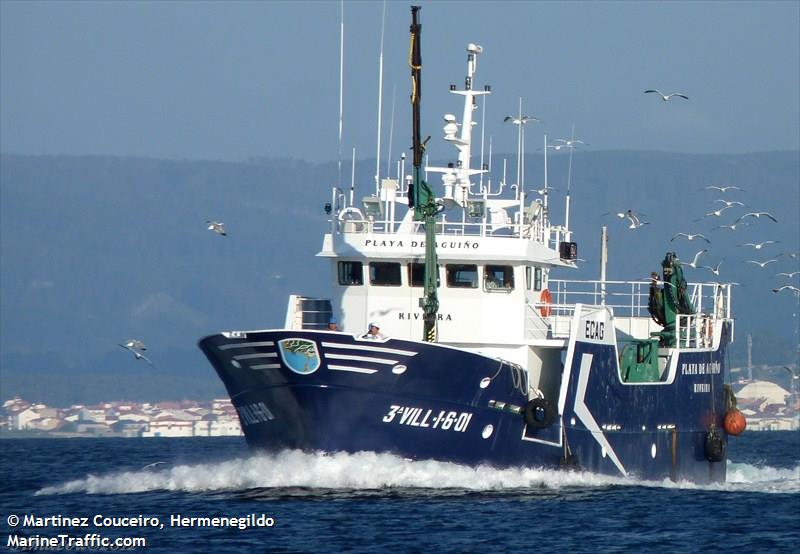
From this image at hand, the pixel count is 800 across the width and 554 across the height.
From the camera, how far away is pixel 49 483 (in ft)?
145

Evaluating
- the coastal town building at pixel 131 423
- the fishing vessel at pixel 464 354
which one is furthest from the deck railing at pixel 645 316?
the coastal town building at pixel 131 423

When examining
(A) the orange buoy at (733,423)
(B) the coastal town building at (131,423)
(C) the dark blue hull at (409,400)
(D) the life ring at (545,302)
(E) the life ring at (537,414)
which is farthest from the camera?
(B) the coastal town building at (131,423)

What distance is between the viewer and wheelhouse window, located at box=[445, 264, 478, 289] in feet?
130

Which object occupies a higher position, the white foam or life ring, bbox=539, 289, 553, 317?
life ring, bbox=539, 289, 553, 317

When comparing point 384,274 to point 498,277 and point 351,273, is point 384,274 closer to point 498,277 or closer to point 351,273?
point 351,273

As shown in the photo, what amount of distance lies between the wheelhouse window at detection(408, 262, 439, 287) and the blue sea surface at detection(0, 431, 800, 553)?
472cm

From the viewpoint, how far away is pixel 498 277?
3966 cm

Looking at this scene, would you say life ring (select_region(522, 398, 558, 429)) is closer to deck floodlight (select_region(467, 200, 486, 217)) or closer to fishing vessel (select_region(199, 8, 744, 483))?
fishing vessel (select_region(199, 8, 744, 483))

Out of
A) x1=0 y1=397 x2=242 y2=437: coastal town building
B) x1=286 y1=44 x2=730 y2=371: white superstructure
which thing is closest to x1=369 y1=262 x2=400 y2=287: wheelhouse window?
x1=286 y1=44 x2=730 y2=371: white superstructure

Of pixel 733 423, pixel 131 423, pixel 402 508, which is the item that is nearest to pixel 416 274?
pixel 402 508

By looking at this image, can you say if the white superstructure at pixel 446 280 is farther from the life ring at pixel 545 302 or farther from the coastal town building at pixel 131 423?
the coastal town building at pixel 131 423

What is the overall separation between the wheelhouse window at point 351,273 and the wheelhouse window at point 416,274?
3.64 feet

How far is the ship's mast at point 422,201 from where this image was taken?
36.5 m

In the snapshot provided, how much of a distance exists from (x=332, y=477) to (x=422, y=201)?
602 centimetres
